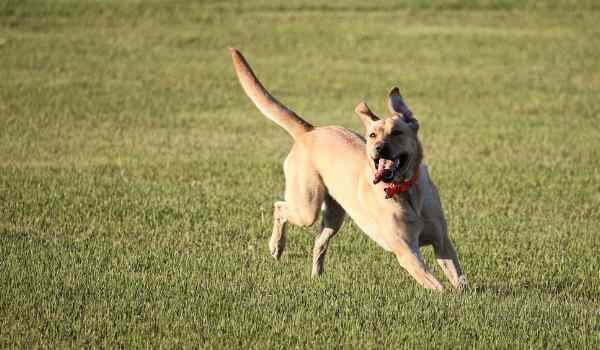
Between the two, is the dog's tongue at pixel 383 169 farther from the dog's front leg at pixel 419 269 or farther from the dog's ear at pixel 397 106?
the dog's front leg at pixel 419 269

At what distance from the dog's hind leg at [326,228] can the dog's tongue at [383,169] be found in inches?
54.1

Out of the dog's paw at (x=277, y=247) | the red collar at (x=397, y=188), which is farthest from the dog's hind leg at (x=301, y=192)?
the red collar at (x=397, y=188)

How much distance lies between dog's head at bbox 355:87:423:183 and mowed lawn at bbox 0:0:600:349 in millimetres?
884

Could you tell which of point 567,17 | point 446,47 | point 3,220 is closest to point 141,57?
point 446,47

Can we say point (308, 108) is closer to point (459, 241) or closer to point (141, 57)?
point (141, 57)

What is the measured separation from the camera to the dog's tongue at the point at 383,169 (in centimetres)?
785

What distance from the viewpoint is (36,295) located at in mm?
7730

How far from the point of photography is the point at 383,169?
7.90 metres

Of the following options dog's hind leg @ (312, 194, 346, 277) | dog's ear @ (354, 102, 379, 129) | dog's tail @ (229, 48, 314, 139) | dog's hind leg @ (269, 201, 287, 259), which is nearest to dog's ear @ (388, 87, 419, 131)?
dog's ear @ (354, 102, 379, 129)

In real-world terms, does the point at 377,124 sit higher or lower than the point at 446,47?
higher

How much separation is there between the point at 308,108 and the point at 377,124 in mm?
13825

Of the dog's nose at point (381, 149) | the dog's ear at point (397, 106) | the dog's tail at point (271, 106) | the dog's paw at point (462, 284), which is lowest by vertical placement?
the dog's paw at point (462, 284)

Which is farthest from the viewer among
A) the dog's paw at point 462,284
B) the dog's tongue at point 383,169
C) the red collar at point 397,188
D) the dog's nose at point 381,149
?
the dog's paw at point 462,284

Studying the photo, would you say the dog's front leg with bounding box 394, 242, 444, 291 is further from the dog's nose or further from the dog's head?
the dog's nose
